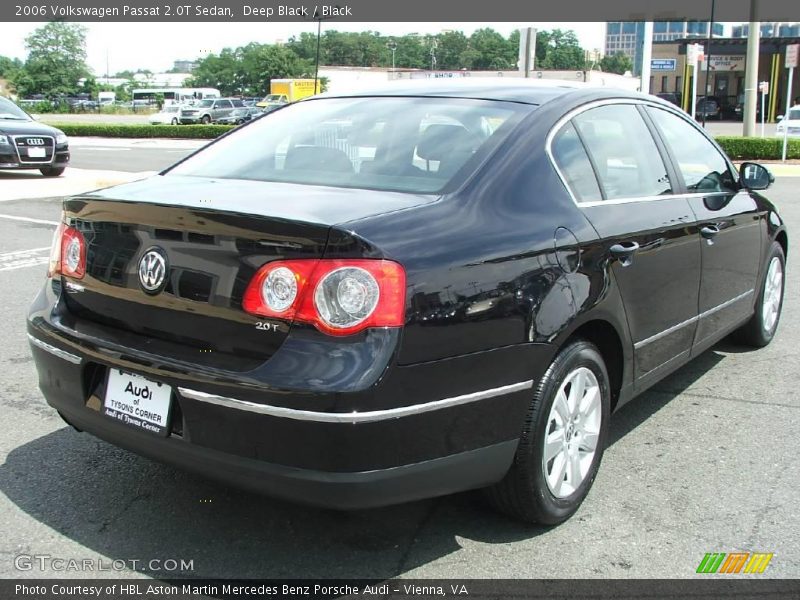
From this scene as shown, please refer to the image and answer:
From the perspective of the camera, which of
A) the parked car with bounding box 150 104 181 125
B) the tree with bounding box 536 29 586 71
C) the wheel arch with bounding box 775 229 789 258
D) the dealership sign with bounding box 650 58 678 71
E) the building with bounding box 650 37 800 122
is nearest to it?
the wheel arch with bounding box 775 229 789 258

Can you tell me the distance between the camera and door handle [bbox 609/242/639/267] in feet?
10.8

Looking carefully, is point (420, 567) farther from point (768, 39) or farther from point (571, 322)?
point (768, 39)

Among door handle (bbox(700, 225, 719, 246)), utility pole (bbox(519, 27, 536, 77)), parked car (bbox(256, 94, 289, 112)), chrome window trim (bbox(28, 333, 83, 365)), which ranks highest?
parked car (bbox(256, 94, 289, 112))

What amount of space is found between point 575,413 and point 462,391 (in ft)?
2.40

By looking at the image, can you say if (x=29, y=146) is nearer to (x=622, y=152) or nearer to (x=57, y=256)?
(x=57, y=256)

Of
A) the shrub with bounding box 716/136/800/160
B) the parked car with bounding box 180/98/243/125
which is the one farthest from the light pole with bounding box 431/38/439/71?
the shrub with bounding box 716/136/800/160

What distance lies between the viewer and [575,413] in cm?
314

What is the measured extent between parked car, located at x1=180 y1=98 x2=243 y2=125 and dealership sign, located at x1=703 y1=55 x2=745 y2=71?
112 ft

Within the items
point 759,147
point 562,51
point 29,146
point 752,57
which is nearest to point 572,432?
point 29,146

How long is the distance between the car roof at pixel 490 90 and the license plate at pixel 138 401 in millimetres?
1778

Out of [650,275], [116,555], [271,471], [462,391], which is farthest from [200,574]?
[650,275]

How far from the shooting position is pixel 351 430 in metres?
2.38

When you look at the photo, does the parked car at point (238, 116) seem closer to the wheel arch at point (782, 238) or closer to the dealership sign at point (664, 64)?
the dealership sign at point (664, 64)

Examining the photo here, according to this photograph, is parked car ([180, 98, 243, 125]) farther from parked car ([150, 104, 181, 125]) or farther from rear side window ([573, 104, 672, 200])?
rear side window ([573, 104, 672, 200])
